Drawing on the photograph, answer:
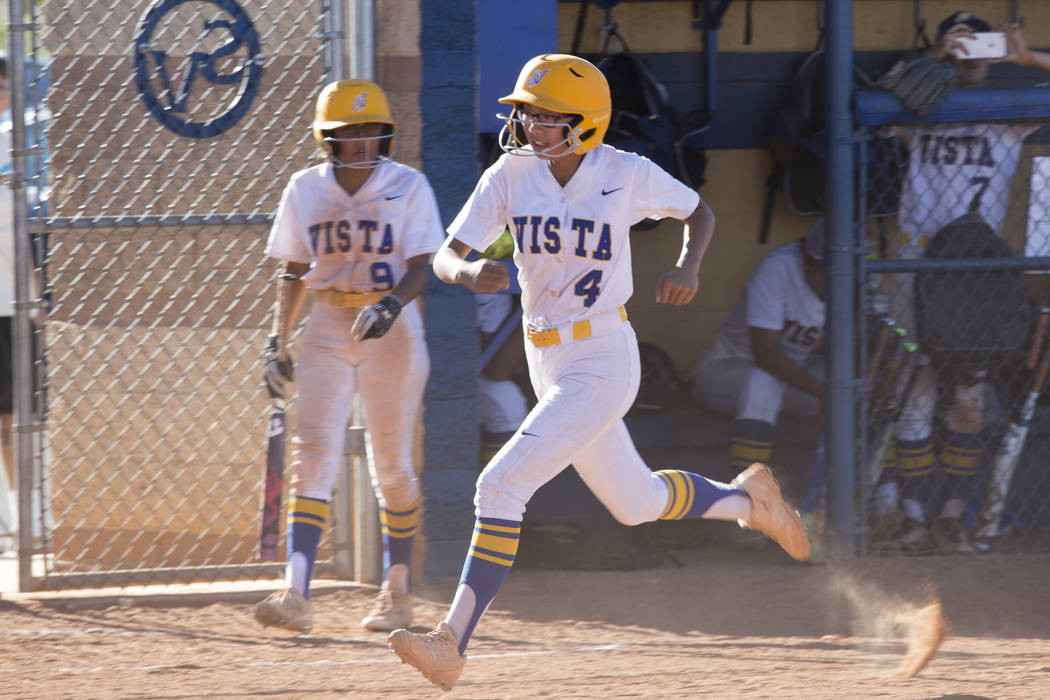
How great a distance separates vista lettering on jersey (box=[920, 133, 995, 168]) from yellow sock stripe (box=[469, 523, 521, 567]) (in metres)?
3.06

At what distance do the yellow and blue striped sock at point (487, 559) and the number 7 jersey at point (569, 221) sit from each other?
24.4 inches

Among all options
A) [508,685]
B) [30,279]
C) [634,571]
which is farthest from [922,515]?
[30,279]

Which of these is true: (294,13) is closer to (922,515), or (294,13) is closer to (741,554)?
(741,554)

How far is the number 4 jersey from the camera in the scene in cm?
553

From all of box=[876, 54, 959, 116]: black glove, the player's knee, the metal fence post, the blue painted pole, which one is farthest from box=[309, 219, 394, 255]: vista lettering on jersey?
box=[876, 54, 959, 116]: black glove

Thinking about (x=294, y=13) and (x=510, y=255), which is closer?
(x=294, y=13)

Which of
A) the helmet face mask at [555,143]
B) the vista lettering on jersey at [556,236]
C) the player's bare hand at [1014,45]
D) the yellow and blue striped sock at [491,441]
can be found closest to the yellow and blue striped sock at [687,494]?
the vista lettering on jersey at [556,236]

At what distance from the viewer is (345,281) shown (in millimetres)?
4383

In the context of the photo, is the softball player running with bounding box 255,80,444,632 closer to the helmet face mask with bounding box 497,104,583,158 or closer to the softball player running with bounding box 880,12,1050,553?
the helmet face mask with bounding box 497,104,583,158

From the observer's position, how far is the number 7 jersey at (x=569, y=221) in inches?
143

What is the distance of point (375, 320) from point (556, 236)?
2.44ft

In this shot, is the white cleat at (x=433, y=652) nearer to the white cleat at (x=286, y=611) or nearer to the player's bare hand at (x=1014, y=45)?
the white cleat at (x=286, y=611)

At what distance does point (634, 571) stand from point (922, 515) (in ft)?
4.48

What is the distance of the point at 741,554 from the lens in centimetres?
575
